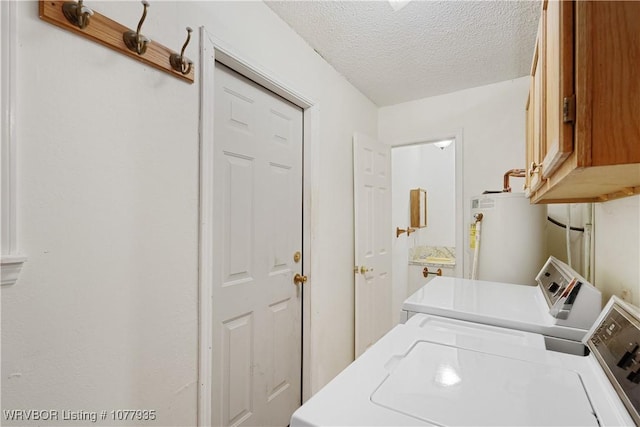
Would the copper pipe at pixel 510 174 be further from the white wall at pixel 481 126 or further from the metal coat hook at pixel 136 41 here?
the metal coat hook at pixel 136 41

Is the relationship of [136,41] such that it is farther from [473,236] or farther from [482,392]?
[473,236]

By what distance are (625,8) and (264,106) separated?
1.49m

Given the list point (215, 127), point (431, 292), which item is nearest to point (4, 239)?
point (215, 127)

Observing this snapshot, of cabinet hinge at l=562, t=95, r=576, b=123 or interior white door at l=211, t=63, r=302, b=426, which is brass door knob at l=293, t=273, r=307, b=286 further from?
cabinet hinge at l=562, t=95, r=576, b=123

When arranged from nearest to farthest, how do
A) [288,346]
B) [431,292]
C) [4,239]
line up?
[4,239]
[431,292]
[288,346]

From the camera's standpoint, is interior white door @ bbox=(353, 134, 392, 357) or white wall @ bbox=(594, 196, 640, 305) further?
interior white door @ bbox=(353, 134, 392, 357)

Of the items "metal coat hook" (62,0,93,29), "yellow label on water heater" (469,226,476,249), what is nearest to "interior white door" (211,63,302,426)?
"metal coat hook" (62,0,93,29)

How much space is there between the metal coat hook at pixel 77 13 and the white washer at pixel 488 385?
1.19m

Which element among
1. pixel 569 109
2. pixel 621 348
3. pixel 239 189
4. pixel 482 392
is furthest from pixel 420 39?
pixel 482 392

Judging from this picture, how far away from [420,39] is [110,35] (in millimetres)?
1685

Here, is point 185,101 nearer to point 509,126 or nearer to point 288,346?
point 288,346

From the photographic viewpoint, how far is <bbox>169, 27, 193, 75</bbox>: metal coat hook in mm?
1121

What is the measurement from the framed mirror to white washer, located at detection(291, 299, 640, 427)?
2994 millimetres

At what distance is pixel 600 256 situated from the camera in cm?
142
